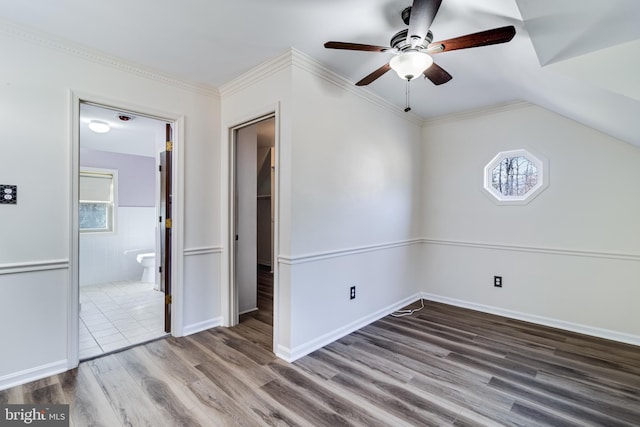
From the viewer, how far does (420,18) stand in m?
1.48

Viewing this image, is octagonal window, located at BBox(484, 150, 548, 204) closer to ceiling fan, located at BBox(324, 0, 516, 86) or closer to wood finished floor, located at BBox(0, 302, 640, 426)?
wood finished floor, located at BBox(0, 302, 640, 426)

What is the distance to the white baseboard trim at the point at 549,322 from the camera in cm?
279

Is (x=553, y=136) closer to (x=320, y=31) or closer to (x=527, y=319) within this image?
(x=527, y=319)

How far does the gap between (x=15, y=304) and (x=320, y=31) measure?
9.29 ft

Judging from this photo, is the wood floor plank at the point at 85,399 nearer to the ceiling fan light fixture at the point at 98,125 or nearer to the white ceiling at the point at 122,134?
the white ceiling at the point at 122,134

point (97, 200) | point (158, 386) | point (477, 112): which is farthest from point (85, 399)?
point (477, 112)

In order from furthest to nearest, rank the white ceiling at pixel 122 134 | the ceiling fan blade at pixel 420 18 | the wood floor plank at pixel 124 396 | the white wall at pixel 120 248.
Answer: the white wall at pixel 120 248 < the white ceiling at pixel 122 134 < the wood floor plank at pixel 124 396 < the ceiling fan blade at pixel 420 18

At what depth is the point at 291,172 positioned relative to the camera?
7.84 ft

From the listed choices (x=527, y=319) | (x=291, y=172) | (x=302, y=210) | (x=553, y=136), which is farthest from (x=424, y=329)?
(x=553, y=136)

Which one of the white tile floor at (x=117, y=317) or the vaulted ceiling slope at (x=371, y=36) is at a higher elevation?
the vaulted ceiling slope at (x=371, y=36)

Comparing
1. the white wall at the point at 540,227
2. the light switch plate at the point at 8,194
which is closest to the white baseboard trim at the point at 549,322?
the white wall at the point at 540,227

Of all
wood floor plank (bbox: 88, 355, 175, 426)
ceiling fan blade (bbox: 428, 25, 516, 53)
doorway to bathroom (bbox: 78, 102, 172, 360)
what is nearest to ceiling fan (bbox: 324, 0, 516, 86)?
ceiling fan blade (bbox: 428, 25, 516, 53)

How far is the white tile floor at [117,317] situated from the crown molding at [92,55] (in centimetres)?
238

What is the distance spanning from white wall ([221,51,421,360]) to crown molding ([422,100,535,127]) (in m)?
0.61
